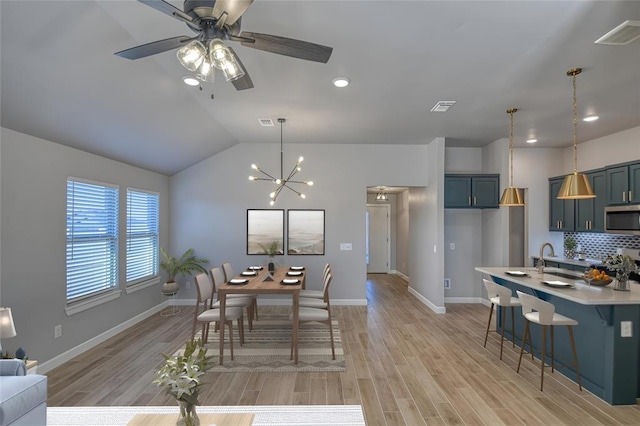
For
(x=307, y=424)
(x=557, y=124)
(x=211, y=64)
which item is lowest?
(x=307, y=424)

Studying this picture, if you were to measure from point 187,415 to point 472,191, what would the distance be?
5.60 metres

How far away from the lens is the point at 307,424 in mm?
2600

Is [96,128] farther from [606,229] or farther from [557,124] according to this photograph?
[606,229]

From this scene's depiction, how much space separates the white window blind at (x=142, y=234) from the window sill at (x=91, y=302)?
42cm

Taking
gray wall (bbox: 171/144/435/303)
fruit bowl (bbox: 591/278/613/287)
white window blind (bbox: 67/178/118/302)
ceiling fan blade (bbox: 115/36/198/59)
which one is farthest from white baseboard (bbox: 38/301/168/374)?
fruit bowl (bbox: 591/278/613/287)

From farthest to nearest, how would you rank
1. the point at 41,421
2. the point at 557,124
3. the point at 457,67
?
1. the point at 557,124
2. the point at 457,67
3. the point at 41,421

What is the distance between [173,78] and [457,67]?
2.77 meters

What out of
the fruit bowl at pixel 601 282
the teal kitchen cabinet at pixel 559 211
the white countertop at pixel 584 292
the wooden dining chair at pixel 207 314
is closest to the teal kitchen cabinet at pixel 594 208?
the teal kitchen cabinet at pixel 559 211

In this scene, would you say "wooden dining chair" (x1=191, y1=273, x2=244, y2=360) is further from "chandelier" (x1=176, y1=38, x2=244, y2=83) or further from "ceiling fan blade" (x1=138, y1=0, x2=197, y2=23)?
"ceiling fan blade" (x1=138, y1=0, x2=197, y2=23)

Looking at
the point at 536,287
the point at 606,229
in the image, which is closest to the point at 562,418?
the point at 536,287

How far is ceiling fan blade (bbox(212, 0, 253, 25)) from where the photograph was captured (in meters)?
1.50

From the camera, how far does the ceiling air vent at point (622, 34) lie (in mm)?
2295

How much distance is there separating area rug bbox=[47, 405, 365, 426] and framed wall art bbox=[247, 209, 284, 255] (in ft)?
11.5

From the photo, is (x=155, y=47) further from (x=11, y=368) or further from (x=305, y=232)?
(x=305, y=232)
